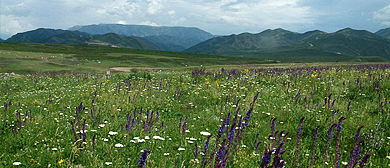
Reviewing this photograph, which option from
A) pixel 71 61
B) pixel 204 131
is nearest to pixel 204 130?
pixel 204 131

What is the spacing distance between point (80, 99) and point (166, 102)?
3631 millimetres

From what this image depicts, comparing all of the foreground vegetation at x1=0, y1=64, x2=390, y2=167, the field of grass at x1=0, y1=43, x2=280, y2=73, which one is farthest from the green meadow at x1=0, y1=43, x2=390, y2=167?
the field of grass at x1=0, y1=43, x2=280, y2=73

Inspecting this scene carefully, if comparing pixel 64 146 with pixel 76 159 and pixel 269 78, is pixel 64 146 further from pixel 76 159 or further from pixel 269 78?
pixel 269 78

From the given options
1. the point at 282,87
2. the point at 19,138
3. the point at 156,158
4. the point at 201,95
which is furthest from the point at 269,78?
the point at 19,138

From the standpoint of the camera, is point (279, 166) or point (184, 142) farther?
point (184, 142)

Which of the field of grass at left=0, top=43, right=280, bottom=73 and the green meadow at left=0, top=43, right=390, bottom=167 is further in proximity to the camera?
the field of grass at left=0, top=43, right=280, bottom=73

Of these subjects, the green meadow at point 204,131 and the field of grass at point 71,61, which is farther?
the field of grass at point 71,61

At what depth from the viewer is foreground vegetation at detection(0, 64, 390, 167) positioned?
461 centimetres

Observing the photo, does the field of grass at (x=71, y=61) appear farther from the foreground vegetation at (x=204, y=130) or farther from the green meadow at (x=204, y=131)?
the foreground vegetation at (x=204, y=130)

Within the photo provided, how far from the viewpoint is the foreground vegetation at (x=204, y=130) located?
15.1 ft

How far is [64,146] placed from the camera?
5.46 metres

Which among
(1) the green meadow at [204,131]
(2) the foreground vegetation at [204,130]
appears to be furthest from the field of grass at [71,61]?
(2) the foreground vegetation at [204,130]

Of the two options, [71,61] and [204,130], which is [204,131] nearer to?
[204,130]

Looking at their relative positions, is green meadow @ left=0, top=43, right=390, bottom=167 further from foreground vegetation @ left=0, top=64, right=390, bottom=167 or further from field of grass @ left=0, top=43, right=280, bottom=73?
field of grass @ left=0, top=43, right=280, bottom=73
